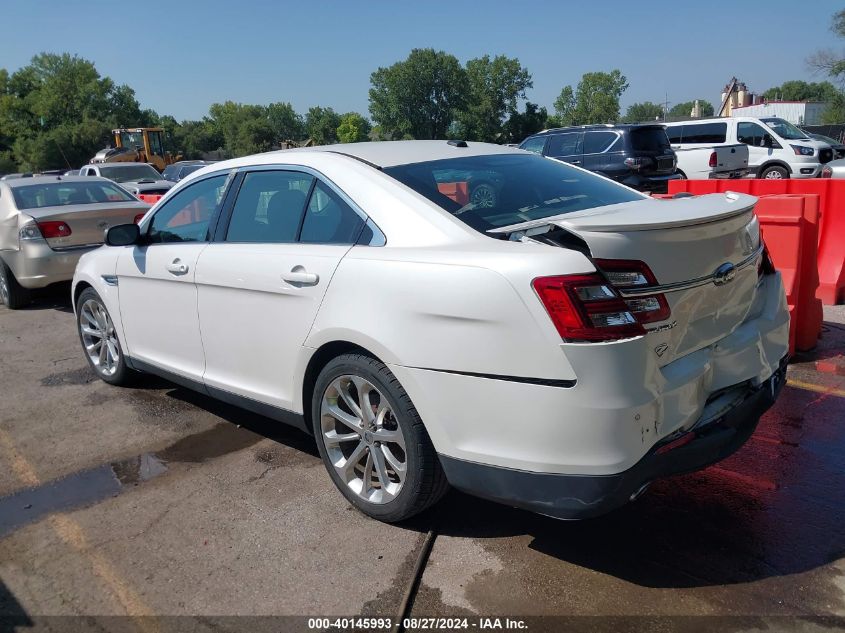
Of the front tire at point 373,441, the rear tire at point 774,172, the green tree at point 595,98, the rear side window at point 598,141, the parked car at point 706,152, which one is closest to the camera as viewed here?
the front tire at point 373,441

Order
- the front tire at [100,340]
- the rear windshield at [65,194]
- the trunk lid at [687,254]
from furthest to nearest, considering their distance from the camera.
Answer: the rear windshield at [65,194] → the front tire at [100,340] → the trunk lid at [687,254]

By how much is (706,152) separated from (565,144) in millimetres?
4907

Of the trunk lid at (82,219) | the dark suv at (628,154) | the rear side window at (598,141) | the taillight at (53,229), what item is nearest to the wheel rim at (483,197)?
the trunk lid at (82,219)

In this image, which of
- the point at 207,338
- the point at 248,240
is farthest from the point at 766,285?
the point at 207,338

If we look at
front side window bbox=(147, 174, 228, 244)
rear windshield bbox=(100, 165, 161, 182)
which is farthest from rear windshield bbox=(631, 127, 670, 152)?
rear windshield bbox=(100, 165, 161, 182)

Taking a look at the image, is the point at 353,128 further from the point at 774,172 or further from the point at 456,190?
the point at 456,190

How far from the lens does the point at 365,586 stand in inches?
108

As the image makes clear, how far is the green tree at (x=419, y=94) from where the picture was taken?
4377 inches

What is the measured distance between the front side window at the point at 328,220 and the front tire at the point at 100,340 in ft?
7.43

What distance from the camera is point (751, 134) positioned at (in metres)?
17.8

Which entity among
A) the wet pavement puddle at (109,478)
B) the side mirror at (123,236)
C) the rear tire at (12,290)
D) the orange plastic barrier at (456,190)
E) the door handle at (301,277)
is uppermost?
the orange plastic barrier at (456,190)

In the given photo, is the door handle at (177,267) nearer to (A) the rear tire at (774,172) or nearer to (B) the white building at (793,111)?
(A) the rear tire at (774,172)

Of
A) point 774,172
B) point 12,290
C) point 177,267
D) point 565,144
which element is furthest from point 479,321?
point 774,172

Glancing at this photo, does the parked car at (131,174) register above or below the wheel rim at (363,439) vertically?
above
